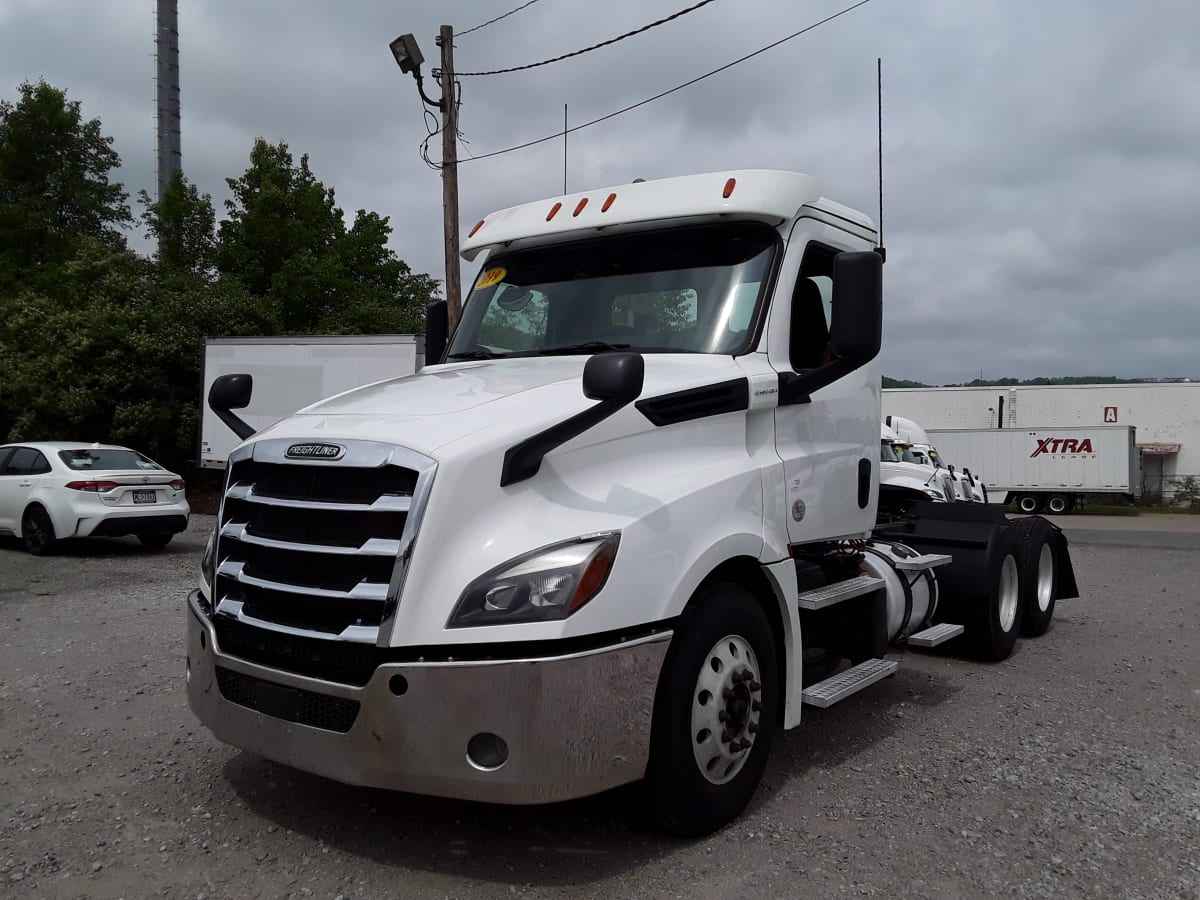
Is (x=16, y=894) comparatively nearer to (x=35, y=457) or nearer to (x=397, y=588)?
(x=397, y=588)

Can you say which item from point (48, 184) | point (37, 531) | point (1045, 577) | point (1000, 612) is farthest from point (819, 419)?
point (48, 184)

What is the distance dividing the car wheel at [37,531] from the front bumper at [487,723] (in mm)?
11824

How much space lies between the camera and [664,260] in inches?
184

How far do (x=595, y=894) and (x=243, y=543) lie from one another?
72.7 inches

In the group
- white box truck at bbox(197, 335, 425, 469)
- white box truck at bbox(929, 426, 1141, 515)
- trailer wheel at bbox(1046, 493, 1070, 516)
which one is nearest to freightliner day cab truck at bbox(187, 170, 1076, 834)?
white box truck at bbox(197, 335, 425, 469)

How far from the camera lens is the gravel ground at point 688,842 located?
140 inches

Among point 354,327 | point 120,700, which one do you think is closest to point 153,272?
point 354,327

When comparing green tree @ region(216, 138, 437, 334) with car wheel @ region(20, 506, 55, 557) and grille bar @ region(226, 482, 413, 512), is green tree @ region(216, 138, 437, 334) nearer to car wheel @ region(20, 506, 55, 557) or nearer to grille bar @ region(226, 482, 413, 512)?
car wheel @ region(20, 506, 55, 557)

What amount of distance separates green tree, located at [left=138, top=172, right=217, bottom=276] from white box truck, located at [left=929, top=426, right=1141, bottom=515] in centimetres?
2694

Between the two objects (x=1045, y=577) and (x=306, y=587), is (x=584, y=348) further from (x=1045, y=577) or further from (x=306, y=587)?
(x=1045, y=577)

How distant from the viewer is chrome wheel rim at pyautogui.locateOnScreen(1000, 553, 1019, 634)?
24.5 feet

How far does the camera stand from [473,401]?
383 centimetres

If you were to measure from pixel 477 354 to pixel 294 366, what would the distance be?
15072mm

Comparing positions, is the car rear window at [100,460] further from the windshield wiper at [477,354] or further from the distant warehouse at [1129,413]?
the distant warehouse at [1129,413]
